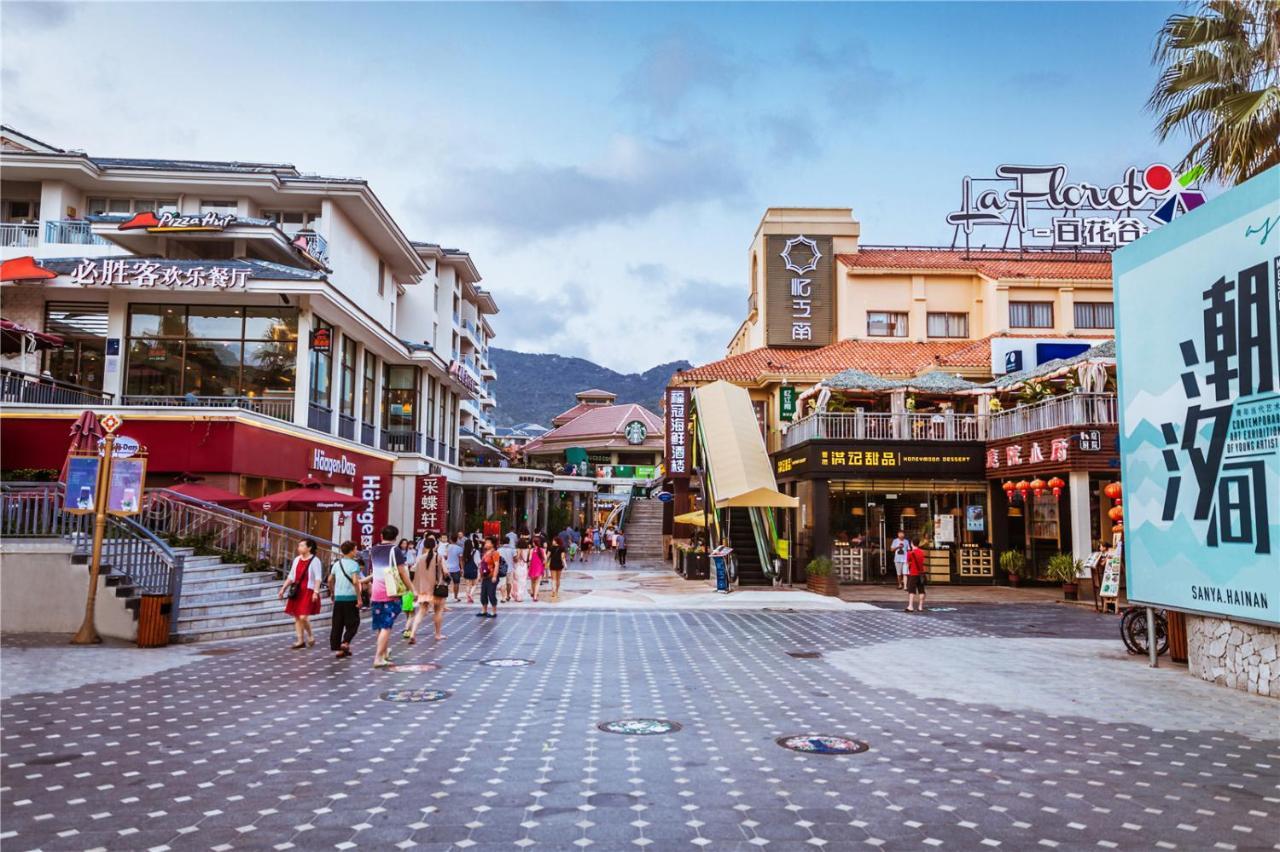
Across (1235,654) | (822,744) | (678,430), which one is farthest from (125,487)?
(678,430)

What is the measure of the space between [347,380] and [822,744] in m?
25.6

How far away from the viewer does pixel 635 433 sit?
2862 inches

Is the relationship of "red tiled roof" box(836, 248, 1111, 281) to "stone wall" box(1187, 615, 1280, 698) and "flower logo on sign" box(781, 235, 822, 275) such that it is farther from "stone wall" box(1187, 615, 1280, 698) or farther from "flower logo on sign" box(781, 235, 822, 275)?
"stone wall" box(1187, 615, 1280, 698)

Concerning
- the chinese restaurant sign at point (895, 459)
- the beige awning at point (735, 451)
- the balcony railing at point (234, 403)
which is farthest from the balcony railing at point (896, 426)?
the balcony railing at point (234, 403)

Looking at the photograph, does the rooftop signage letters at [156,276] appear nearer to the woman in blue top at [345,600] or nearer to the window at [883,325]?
the woman in blue top at [345,600]

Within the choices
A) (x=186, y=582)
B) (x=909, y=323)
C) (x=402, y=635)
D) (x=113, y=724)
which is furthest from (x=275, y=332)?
(x=909, y=323)

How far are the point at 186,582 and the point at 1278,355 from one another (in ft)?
57.7

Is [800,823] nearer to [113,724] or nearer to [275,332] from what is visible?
[113,724]

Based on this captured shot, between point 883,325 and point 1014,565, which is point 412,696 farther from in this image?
point 883,325

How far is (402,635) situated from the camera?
618 inches

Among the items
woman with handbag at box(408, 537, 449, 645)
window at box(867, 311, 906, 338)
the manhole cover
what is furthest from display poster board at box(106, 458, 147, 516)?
window at box(867, 311, 906, 338)

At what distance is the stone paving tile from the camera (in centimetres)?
555

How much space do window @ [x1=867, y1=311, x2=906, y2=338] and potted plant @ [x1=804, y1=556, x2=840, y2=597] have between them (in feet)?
53.5

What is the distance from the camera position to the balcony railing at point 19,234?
29.4 metres
